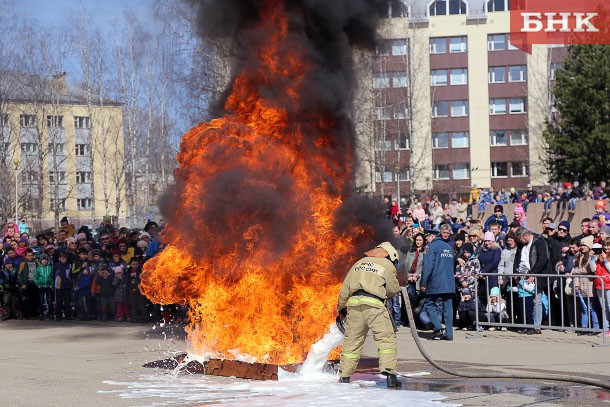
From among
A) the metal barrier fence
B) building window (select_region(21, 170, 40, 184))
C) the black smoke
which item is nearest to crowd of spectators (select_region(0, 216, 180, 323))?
the metal barrier fence

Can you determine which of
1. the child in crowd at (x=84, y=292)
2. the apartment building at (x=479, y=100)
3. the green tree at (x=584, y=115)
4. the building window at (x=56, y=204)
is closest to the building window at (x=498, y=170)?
the apartment building at (x=479, y=100)

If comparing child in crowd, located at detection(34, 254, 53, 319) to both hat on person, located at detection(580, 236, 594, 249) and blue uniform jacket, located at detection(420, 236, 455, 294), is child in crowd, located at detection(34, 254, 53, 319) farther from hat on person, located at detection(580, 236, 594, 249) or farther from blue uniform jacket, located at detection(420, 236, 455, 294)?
hat on person, located at detection(580, 236, 594, 249)

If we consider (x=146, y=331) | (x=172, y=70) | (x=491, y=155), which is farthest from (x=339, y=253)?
(x=491, y=155)

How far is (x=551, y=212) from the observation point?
29.1 metres

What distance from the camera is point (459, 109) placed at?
220 ft

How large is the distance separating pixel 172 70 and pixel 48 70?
63.2 feet

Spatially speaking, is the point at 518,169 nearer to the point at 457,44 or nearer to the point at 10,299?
the point at 457,44

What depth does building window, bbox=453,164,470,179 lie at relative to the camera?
221 feet

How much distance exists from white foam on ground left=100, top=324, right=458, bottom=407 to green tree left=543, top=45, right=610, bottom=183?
114 ft

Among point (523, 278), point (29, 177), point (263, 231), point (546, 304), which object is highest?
point (29, 177)

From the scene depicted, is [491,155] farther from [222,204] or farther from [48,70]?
[222,204]

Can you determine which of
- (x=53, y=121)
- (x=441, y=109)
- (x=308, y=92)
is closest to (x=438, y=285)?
(x=308, y=92)

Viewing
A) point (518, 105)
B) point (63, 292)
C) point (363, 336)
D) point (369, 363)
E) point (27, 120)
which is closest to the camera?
point (363, 336)

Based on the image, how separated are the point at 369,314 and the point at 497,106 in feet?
193
